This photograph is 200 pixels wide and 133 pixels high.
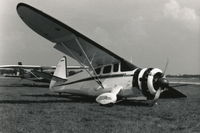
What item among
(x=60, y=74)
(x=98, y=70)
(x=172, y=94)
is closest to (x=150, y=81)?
(x=98, y=70)

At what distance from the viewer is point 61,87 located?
42.7 ft

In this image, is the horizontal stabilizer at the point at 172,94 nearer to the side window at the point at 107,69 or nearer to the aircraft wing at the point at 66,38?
the side window at the point at 107,69

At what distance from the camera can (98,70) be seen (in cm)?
1108

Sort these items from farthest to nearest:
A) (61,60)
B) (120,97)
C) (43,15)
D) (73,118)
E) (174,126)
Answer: (61,60) < (120,97) < (43,15) < (73,118) < (174,126)

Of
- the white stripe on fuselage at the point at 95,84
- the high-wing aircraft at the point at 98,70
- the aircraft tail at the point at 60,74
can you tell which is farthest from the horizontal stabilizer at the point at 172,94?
the aircraft tail at the point at 60,74

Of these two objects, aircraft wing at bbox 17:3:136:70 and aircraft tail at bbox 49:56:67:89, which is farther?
aircraft tail at bbox 49:56:67:89

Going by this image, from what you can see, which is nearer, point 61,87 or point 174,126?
point 174,126

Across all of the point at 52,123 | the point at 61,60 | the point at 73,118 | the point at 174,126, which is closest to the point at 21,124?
the point at 52,123

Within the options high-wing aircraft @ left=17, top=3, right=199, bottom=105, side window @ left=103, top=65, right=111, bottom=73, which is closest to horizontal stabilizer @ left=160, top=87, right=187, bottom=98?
high-wing aircraft @ left=17, top=3, right=199, bottom=105

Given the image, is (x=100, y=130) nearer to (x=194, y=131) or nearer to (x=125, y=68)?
(x=194, y=131)

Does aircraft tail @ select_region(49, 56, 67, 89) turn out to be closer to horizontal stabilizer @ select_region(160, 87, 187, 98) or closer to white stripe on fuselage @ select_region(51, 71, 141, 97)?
white stripe on fuselage @ select_region(51, 71, 141, 97)

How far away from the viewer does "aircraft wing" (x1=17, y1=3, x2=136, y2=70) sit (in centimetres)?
877

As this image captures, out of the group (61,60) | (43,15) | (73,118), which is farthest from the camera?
(61,60)

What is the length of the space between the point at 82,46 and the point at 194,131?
5966mm
